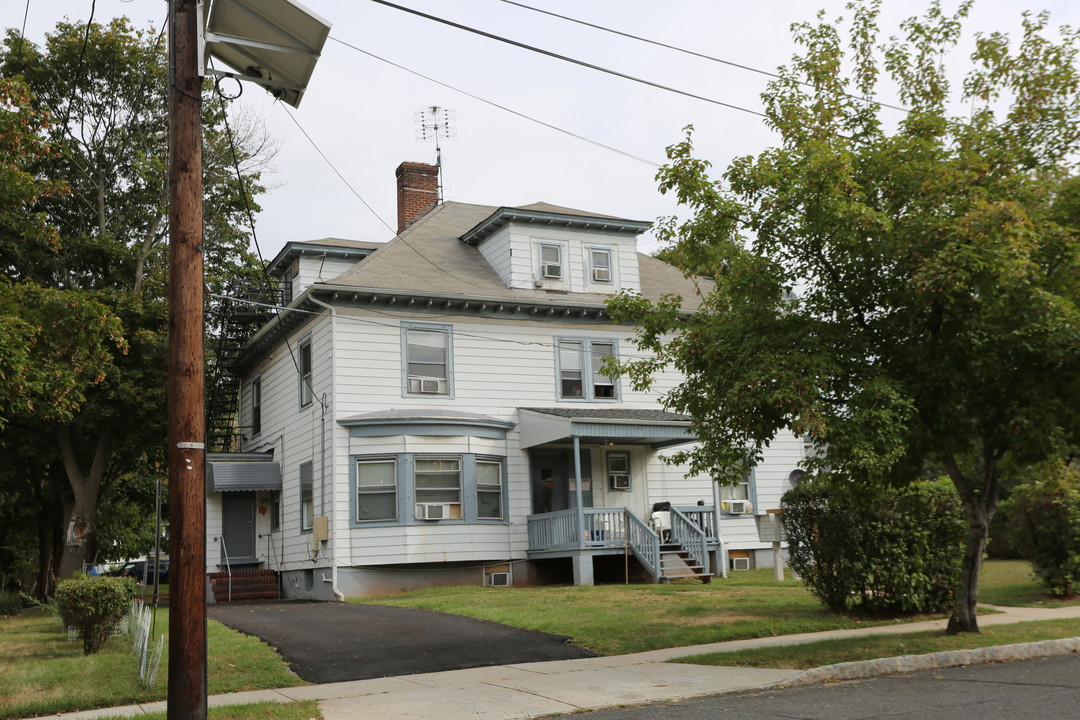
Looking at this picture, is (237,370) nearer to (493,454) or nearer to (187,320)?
(493,454)

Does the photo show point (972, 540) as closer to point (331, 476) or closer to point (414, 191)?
point (331, 476)

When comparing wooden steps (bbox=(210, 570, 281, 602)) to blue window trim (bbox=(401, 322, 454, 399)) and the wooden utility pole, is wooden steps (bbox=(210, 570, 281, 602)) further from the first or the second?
the wooden utility pole

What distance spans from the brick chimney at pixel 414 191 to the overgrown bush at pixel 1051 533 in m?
19.0

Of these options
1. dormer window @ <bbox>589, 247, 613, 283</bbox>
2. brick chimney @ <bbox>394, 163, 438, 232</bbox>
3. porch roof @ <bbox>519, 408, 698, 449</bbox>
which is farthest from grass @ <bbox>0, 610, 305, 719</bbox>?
brick chimney @ <bbox>394, 163, 438, 232</bbox>

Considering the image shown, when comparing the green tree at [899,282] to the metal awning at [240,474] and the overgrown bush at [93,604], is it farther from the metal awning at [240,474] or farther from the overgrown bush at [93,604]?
the metal awning at [240,474]

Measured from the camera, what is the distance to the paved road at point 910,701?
7.98 m

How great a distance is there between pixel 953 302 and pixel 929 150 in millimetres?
1837

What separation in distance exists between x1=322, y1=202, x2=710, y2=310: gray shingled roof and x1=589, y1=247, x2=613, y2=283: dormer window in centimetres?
62

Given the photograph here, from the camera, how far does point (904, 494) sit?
14117mm

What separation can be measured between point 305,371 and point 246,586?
5.76 meters

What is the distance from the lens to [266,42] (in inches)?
362

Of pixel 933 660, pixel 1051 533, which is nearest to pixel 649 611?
pixel 933 660

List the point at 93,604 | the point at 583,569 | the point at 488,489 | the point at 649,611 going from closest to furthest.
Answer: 1. the point at 93,604
2. the point at 649,611
3. the point at 583,569
4. the point at 488,489

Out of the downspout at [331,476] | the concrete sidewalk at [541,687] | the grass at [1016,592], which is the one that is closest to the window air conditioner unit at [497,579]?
the downspout at [331,476]
